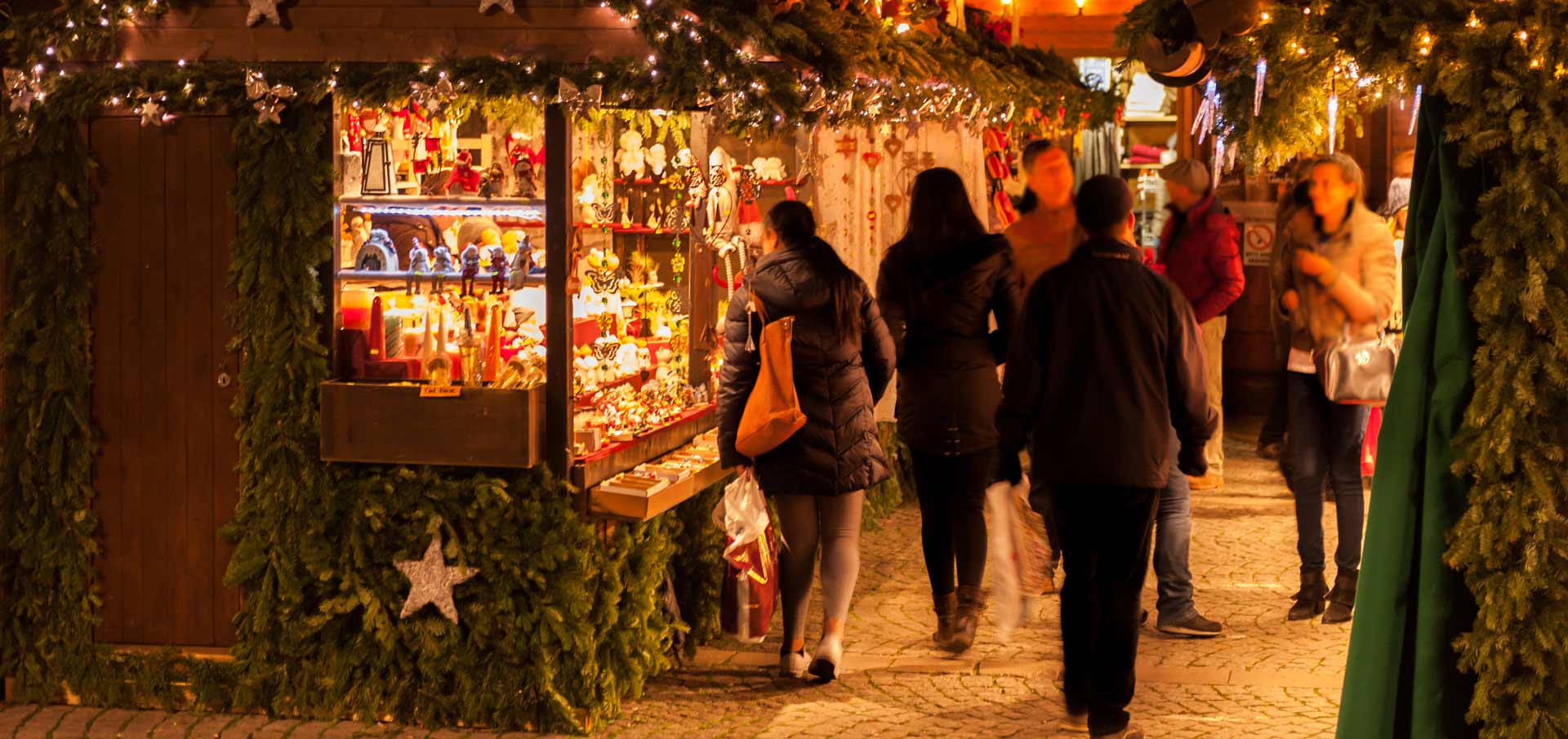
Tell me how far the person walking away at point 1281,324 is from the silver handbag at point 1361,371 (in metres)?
0.64

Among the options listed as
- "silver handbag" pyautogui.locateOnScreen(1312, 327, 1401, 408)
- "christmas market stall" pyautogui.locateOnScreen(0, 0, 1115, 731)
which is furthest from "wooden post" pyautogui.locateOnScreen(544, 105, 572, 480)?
"silver handbag" pyautogui.locateOnScreen(1312, 327, 1401, 408)

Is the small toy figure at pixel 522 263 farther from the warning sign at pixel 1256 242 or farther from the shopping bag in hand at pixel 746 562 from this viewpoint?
the warning sign at pixel 1256 242

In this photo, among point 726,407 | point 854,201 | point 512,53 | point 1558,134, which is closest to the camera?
point 1558,134

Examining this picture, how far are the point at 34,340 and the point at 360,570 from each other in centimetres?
145

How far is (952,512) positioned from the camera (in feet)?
21.9

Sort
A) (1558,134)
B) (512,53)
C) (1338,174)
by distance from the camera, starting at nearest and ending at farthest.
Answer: (1558,134) → (512,53) → (1338,174)

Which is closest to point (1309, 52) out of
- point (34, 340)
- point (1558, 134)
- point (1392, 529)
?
point (1558, 134)

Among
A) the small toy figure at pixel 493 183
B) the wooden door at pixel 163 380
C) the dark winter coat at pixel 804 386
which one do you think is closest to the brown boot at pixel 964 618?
the dark winter coat at pixel 804 386

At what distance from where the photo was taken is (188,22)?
586 cm

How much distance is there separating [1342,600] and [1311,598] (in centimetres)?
13

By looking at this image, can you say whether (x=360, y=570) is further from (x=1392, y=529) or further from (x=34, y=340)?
(x=1392, y=529)

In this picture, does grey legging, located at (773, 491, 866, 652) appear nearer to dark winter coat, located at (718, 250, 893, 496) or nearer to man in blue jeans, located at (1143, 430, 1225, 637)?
dark winter coat, located at (718, 250, 893, 496)

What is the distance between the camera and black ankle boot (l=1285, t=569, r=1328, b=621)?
290 inches

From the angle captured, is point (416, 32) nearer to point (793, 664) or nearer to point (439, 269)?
point (439, 269)
